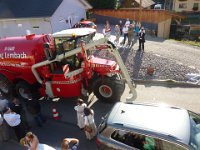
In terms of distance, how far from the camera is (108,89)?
9172 mm

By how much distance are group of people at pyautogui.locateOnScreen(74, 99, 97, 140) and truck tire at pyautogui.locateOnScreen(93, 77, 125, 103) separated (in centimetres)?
184

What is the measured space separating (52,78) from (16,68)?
70.1 inches

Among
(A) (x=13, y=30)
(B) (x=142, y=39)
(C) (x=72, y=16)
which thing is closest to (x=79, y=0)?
(C) (x=72, y=16)

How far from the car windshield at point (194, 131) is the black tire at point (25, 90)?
6.36m

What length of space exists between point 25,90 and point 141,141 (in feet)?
20.3

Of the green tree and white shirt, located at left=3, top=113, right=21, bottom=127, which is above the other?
the green tree

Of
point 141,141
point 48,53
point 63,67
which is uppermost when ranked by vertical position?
point 48,53

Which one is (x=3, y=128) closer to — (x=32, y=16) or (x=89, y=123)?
(x=89, y=123)

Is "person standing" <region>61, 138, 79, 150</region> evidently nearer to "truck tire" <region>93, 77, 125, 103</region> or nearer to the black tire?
"truck tire" <region>93, 77, 125, 103</region>

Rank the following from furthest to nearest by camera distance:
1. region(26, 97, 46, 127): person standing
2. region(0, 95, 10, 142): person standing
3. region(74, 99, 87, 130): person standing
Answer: region(26, 97, 46, 127): person standing → region(0, 95, 10, 142): person standing → region(74, 99, 87, 130): person standing

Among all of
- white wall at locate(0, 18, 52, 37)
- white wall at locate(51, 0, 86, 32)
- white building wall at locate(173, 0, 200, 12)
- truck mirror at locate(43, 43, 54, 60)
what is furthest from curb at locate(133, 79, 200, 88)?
white building wall at locate(173, 0, 200, 12)

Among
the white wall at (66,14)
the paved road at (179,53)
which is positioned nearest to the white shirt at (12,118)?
the paved road at (179,53)

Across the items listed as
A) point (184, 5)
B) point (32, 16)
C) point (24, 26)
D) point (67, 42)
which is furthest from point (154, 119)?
point (184, 5)

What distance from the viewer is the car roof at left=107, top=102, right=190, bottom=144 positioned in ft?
16.6
